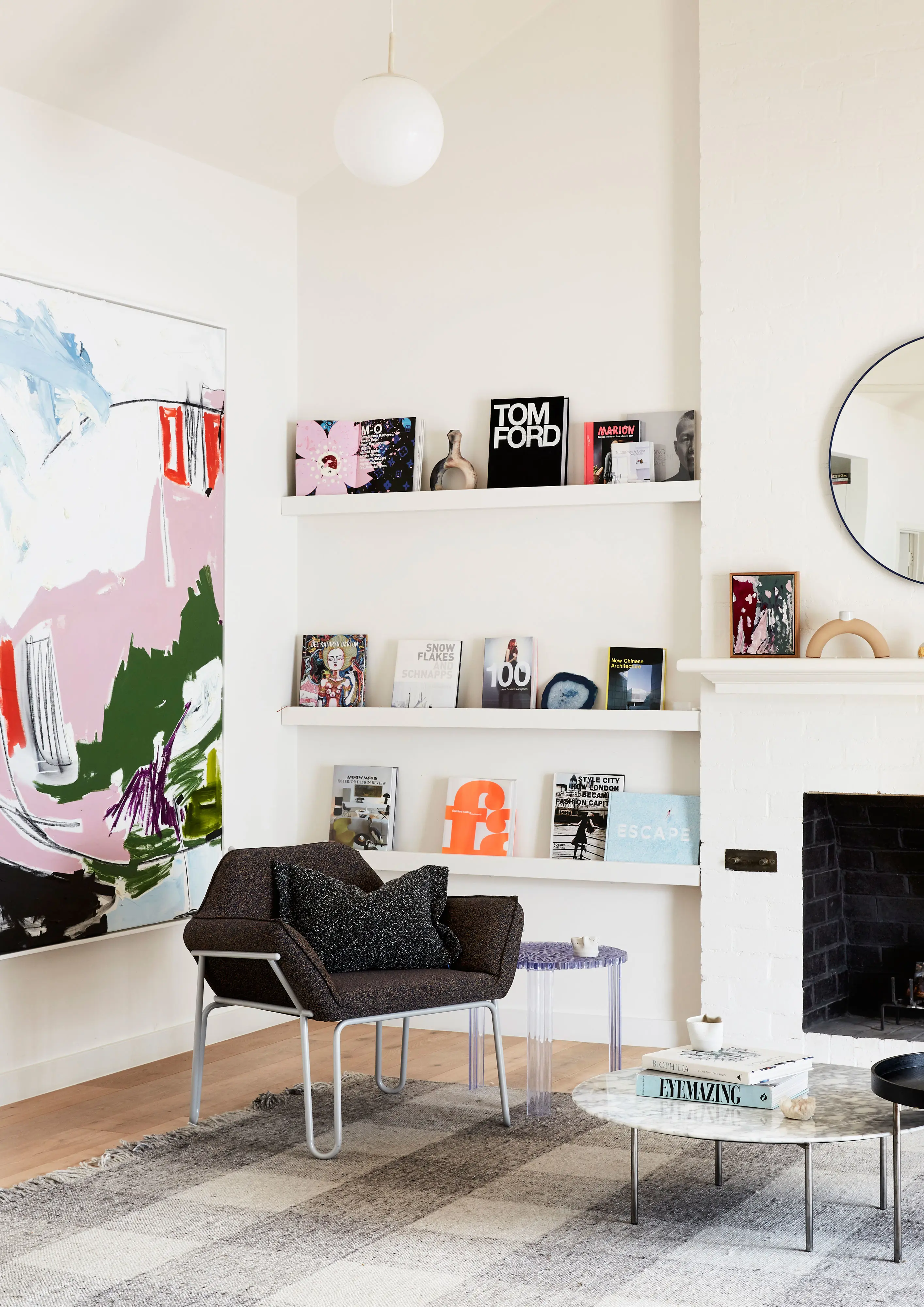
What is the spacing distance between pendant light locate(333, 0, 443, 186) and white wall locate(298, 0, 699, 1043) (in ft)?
4.14

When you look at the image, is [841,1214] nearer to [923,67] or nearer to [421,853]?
[421,853]

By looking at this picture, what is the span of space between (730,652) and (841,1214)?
1940 mm

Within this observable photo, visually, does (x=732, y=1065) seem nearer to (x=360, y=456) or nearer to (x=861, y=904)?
(x=861, y=904)

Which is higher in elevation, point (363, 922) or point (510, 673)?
point (510, 673)

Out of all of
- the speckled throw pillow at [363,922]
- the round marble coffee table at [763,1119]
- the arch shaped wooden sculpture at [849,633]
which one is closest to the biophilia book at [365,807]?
the speckled throw pillow at [363,922]

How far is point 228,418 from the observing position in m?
4.93

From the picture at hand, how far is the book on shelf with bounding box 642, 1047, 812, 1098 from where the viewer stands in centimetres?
297

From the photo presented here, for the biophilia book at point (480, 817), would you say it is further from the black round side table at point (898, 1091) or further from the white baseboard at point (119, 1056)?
the black round side table at point (898, 1091)

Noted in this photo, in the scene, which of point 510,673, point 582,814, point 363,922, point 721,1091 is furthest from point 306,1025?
point 510,673

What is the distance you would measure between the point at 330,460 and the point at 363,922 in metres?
2.04

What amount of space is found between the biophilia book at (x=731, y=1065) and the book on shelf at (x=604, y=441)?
2216 millimetres

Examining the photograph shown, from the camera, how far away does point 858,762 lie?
4.44 metres

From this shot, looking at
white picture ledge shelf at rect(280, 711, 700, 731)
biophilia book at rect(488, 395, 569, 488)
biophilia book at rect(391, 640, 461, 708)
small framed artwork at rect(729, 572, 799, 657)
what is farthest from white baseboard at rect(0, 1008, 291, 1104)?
biophilia book at rect(488, 395, 569, 488)

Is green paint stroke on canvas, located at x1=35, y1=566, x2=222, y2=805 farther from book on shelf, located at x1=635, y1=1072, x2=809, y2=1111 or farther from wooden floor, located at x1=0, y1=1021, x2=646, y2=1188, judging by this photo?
book on shelf, located at x1=635, y1=1072, x2=809, y2=1111
